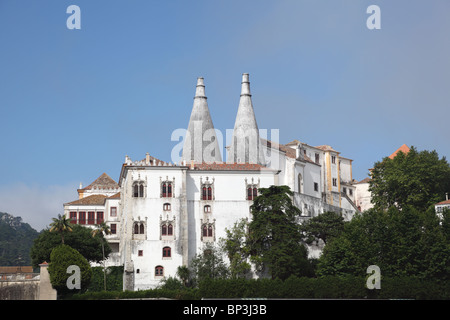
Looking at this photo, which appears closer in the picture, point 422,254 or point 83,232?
point 422,254

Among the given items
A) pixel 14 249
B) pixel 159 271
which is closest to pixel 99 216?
Result: pixel 159 271

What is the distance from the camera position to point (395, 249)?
6619cm

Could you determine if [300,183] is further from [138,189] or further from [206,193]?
[138,189]

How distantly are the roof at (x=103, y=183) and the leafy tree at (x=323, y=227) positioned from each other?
1108 inches

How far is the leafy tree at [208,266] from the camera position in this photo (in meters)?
71.0

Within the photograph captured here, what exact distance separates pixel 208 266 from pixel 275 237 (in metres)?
6.95

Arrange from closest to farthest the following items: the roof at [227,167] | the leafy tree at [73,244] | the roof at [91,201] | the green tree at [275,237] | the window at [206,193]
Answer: the green tree at [275,237]
the leafy tree at [73,244]
the window at [206,193]
the roof at [227,167]
the roof at [91,201]

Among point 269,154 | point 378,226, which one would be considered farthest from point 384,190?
point 378,226

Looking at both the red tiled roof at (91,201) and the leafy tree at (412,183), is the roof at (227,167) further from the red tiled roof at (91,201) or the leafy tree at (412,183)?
the leafy tree at (412,183)

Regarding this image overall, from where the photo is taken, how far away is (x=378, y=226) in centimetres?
6869

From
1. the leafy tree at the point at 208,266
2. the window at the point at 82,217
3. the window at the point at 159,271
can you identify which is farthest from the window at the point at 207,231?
the window at the point at 82,217
